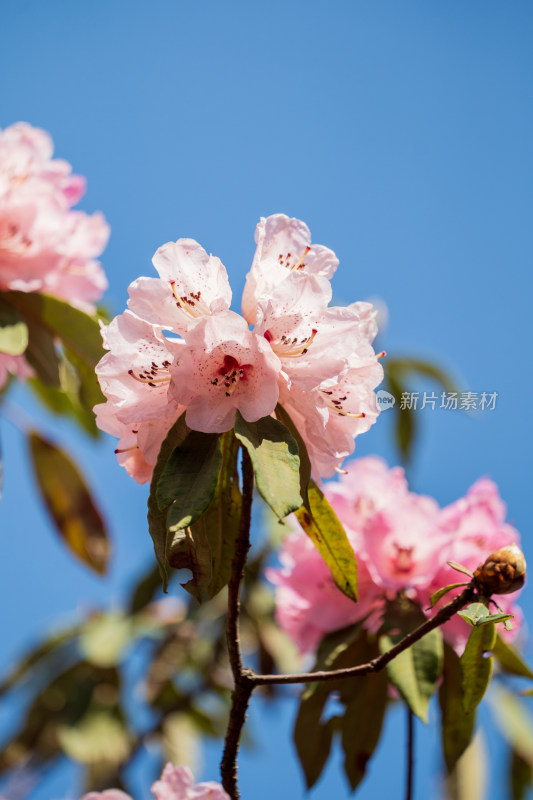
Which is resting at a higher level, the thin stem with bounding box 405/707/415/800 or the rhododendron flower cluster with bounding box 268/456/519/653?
the rhododendron flower cluster with bounding box 268/456/519/653

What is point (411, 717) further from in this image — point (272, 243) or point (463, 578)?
point (272, 243)

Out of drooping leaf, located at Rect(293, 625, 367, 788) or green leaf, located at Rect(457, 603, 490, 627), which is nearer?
green leaf, located at Rect(457, 603, 490, 627)

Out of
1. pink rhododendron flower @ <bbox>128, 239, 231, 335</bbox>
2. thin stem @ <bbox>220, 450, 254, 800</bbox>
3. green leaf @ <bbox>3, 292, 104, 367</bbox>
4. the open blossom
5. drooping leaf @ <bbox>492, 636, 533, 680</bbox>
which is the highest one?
the open blossom

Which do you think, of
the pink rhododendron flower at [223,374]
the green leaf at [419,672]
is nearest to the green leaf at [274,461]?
the pink rhododendron flower at [223,374]

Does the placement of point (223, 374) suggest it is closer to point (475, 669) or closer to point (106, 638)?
point (475, 669)

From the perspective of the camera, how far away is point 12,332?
5.02ft

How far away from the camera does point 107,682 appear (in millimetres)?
2650

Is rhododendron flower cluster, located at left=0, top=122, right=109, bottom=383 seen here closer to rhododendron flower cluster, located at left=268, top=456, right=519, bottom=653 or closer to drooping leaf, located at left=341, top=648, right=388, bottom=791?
rhododendron flower cluster, located at left=268, top=456, right=519, bottom=653

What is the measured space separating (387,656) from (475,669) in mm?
124

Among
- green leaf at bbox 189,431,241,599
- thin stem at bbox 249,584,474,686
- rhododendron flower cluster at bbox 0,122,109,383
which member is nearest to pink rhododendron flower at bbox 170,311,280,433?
green leaf at bbox 189,431,241,599

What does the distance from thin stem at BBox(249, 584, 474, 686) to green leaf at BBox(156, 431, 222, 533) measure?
25cm

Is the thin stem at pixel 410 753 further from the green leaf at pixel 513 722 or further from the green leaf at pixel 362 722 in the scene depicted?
the green leaf at pixel 513 722

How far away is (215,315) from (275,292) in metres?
0.09

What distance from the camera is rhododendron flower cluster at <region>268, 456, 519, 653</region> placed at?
138 cm
